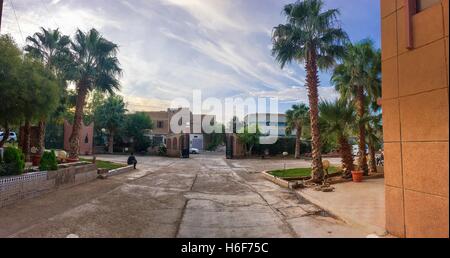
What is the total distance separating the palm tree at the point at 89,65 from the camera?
2011 centimetres

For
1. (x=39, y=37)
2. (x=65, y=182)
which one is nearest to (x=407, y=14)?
(x=65, y=182)

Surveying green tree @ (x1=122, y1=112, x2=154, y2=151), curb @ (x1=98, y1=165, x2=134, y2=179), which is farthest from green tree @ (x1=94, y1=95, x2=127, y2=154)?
curb @ (x1=98, y1=165, x2=134, y2=179)

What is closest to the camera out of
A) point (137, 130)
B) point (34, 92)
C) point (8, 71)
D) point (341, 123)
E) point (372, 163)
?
point (8, 71)

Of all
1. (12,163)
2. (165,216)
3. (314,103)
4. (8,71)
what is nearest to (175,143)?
(314,103)

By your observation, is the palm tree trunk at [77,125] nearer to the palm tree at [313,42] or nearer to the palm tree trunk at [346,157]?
the palm tree at [313,42]

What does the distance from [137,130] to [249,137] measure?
15.0 metres

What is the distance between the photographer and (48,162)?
439 inches

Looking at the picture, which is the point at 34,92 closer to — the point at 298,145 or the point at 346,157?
the point at 346,157

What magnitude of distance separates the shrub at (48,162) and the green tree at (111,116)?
Answer: 29.6 meters

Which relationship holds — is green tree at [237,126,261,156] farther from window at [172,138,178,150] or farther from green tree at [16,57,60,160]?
green tree at [16,57,60,160]

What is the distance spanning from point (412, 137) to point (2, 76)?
10733mm

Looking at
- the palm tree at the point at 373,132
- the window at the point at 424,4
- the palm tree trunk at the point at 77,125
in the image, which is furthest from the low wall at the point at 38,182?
the palm tree at the point at 373,132
